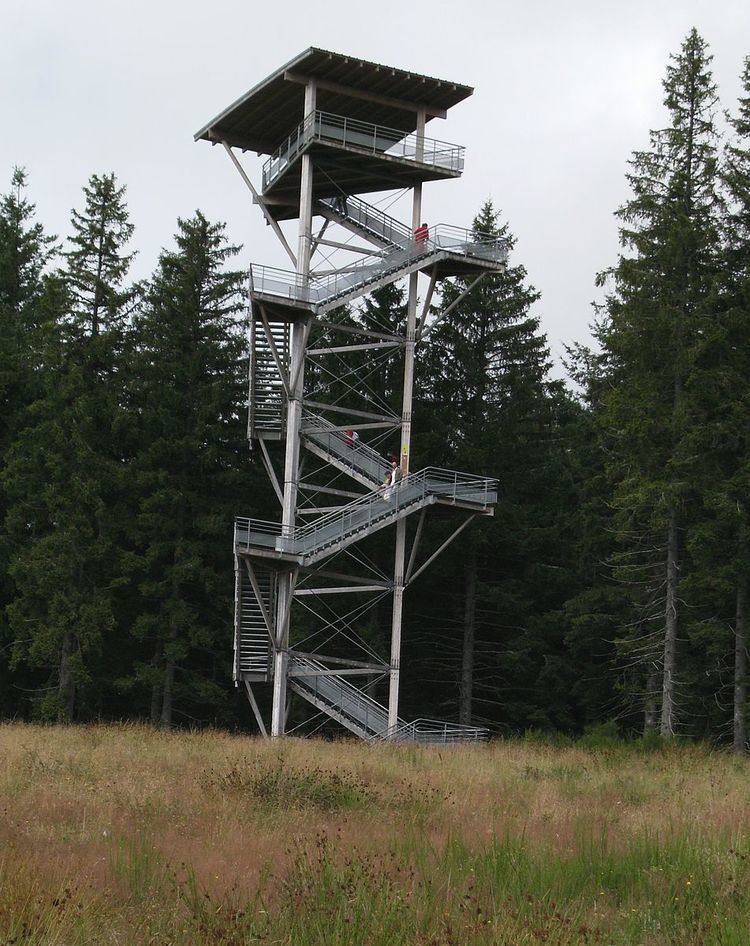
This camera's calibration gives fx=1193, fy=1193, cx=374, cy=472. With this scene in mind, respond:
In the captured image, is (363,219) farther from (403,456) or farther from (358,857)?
(358,857)

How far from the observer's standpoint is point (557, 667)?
3919 cm

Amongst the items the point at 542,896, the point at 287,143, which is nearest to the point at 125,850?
the point at 542,896

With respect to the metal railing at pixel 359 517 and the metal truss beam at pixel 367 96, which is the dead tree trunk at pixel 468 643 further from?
the metal truss beam at pixel 367 96

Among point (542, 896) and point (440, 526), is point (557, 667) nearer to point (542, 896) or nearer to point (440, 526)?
point (440, 526)

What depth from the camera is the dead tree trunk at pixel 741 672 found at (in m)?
29.7

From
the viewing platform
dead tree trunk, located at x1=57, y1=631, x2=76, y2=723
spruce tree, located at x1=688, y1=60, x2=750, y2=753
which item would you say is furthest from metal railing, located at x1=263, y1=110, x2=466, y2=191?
dead tree trunk, located at x1=57, y1=631, x2=76, y2=723

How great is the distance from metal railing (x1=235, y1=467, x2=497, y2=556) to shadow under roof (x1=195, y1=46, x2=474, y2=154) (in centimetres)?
1045

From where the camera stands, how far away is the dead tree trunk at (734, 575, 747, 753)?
2966cm

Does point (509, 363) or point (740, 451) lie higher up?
point (509, 363)

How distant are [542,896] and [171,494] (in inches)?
1200

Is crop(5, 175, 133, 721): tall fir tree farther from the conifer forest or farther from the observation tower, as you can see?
the observation tower

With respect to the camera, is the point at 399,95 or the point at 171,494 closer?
the point at 399,95

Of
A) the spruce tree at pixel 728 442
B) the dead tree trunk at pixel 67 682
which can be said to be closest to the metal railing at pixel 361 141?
the spruce tree at pixel 728 442

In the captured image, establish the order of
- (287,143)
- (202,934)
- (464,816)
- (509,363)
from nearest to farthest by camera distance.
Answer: (202,934)
(464,816)
(287,143)
(509,363)
